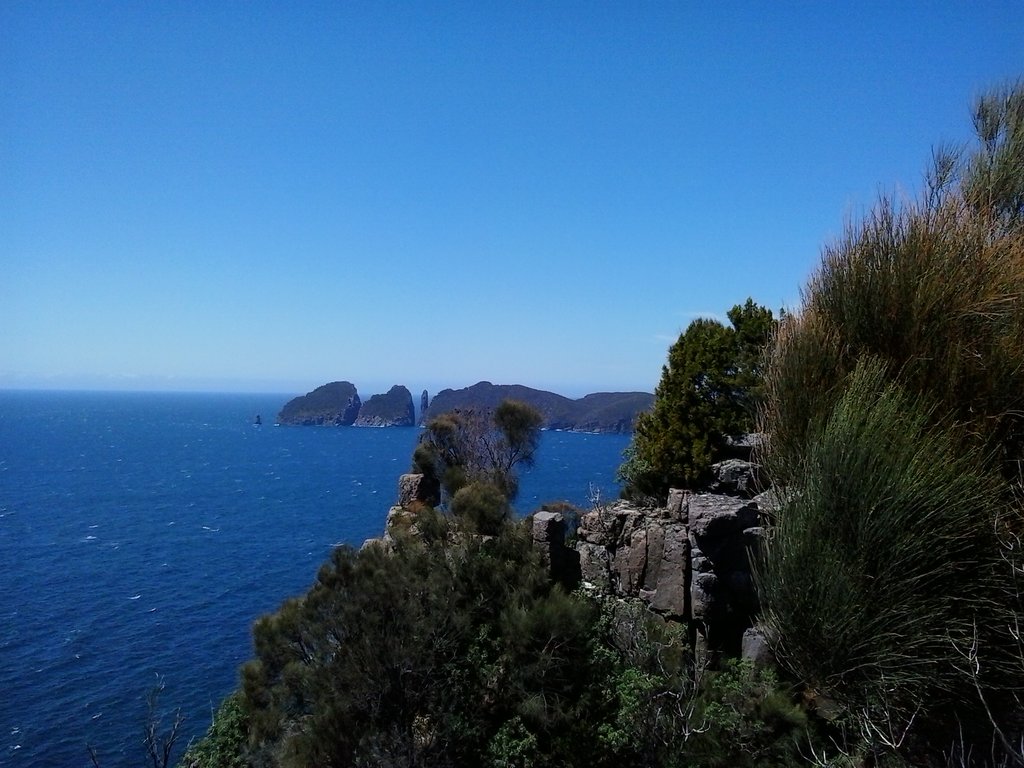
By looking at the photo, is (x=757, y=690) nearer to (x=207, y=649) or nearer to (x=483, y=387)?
(x=207, y=649)

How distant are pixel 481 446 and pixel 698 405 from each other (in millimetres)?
14991

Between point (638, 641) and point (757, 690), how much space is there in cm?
227

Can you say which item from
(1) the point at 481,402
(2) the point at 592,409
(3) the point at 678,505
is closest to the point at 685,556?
(3) the point at 678,505

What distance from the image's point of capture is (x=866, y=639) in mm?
7551

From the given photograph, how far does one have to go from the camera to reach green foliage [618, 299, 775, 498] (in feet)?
52.3

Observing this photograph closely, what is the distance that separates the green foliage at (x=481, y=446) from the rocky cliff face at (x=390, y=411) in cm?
15951

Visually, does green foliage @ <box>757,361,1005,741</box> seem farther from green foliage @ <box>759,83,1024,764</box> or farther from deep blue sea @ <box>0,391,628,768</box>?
deep blue sea @ <box>0,391,628,768</box>

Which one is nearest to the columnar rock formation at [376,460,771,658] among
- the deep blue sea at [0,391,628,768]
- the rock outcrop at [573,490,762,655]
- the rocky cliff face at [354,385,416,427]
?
the rock outcrop at [573,490,762,655]

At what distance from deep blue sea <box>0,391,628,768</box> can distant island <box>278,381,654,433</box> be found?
1292 centimetres

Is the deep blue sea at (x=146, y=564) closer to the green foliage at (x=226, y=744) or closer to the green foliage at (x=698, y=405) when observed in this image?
the green foliage at (x=698, y=405)

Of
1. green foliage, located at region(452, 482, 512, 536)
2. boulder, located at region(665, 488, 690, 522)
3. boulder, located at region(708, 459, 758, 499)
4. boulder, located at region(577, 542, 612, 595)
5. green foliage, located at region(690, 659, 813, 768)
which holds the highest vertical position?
boulder, located at region(708, 459, 758, 499)

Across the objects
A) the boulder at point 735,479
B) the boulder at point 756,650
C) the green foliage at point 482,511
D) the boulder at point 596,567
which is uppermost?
the boulder at point 735,479

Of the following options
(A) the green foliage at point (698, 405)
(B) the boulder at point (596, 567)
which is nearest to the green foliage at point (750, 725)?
(B) the boulder at point (596, 567)

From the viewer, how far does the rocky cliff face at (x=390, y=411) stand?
18900cm
